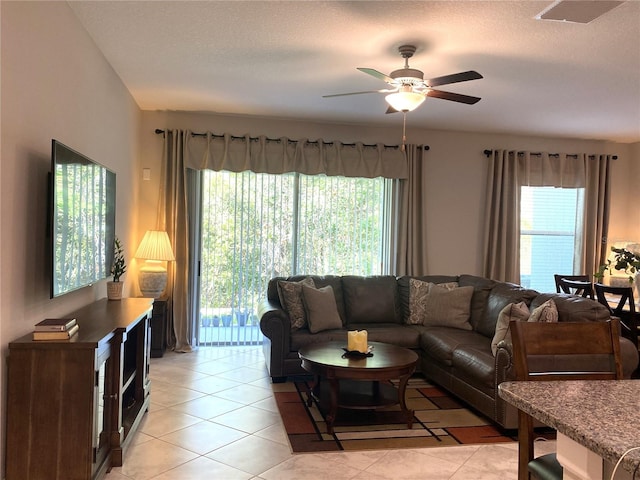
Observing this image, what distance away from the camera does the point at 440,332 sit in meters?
4.68

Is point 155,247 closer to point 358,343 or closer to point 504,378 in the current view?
point 358,343

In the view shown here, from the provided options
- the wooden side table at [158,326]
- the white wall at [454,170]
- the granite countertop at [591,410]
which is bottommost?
the wooden side table at [158,326]

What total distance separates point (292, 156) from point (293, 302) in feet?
6.28

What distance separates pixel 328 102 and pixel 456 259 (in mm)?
2696

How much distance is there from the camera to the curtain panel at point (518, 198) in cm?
645

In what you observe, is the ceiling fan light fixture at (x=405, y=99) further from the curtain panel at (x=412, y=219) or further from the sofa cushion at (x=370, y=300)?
the curtain panel at (x=412, y=219)

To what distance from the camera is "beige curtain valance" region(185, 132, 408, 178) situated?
5699 mm

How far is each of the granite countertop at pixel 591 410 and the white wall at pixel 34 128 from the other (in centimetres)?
222

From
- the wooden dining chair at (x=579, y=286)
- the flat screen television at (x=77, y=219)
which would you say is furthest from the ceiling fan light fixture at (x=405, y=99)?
the wooden dining chair at (x=579, y=286)

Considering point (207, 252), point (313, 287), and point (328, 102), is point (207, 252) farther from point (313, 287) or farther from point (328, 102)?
point (328, 102)

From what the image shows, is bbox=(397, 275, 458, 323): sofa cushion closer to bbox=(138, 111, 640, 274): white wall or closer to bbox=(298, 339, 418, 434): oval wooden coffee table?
bbox=(138, 111, 640, 274): white wall

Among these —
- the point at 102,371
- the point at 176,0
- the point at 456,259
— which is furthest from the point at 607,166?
the point at 102,371

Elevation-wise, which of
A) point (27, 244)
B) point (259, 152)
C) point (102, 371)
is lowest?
point (102, 371)

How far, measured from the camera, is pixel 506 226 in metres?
6.48
